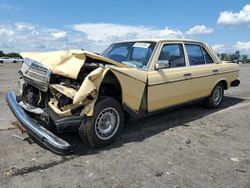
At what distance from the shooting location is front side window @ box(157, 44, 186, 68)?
240 inches

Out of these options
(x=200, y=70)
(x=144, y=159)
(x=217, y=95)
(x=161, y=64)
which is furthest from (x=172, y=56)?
(x=144, y=159)

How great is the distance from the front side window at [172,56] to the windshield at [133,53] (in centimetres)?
27

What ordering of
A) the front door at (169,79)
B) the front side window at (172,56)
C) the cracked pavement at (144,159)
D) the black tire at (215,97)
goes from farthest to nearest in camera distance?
1. the black tire at (215,97)
2. the front side window at (172,56)
3. the front door at (169,79)
4. the cracked pavement at (144,159)

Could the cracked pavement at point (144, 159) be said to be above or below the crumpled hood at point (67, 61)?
below

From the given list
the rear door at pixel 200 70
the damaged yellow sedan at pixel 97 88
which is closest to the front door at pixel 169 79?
the damaged yellow sedan at pixel 97 88

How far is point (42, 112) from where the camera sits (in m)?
4.87

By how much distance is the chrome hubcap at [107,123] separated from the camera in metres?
4.88

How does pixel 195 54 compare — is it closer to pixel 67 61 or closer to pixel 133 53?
pixel 133 53

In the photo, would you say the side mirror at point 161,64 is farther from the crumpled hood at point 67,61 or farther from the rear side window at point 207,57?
the rear side window at point 207,57

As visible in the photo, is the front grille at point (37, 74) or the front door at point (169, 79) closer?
the front grille at point (37, 74)

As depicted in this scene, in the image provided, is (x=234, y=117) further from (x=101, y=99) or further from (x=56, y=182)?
(x=56, y=182)

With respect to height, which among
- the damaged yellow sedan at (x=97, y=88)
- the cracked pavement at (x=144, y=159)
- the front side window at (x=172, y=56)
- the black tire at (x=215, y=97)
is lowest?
the cracked pavement at (x=144, y=159)

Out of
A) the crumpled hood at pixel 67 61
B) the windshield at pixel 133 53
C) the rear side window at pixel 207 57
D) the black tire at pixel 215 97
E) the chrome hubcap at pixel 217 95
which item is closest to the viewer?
the crumpled hood at pixel 67 61

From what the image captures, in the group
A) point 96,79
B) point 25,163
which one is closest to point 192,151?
point 96,79
